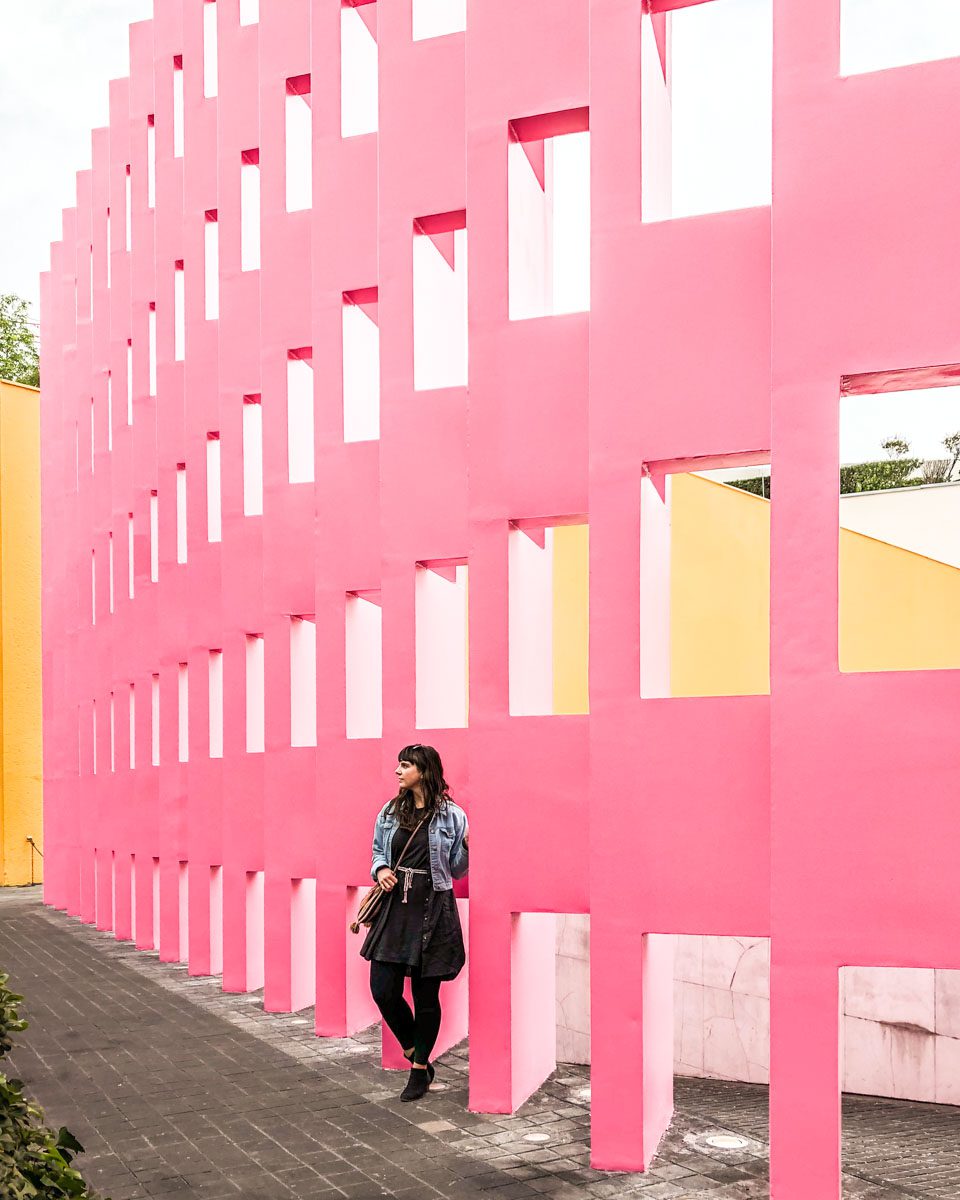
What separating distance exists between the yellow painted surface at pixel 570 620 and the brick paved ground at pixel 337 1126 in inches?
124

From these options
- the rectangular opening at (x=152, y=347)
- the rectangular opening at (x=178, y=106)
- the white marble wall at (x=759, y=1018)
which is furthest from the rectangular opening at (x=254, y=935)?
the rectangular opening at (x=178, y=106)

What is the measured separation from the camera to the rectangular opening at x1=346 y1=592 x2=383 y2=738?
9867 millimetres

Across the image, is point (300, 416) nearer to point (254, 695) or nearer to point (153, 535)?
point (254, 695)

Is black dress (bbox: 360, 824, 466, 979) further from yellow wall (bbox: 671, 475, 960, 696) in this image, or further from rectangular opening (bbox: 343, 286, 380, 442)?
yellow wall (bbox: 671, 475, 960, 696)

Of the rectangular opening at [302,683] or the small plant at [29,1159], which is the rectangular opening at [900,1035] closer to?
the rectangular opening at [302,683]

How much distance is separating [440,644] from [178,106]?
856 centimetres

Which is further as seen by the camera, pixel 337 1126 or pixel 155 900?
pixel 155 900

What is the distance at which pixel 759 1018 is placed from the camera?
33.9 feet

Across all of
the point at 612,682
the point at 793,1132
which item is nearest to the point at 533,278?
the point at 612,682

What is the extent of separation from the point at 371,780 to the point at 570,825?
2505mm

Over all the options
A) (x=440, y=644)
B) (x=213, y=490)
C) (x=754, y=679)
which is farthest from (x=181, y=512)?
(x=440, y=644)

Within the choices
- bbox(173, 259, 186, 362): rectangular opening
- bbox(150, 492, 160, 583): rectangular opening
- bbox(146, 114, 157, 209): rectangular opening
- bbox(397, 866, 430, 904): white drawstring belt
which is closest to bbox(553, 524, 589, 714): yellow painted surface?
bbox(397, 866, 430, 904): white drawstring belt

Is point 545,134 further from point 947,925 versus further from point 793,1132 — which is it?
point 793,1132

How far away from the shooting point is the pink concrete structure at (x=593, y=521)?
6.21 meters
